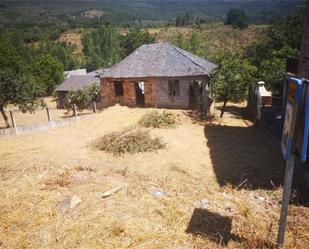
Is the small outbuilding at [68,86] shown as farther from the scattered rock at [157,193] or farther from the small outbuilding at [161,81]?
the scattered rock at [157,193]

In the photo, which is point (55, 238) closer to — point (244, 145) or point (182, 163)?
point (182, 163)

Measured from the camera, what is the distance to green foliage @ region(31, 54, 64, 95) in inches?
1553

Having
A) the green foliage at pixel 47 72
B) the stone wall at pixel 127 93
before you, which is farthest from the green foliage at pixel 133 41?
the stone wall at pixel 127 93

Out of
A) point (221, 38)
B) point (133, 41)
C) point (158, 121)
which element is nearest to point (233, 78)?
point (158, 121)

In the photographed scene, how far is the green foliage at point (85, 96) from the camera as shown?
2419 cm

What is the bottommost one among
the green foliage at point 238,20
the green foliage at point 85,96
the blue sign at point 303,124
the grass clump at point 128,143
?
the green foliage at point 85,96

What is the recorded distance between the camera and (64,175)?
7.43 metres

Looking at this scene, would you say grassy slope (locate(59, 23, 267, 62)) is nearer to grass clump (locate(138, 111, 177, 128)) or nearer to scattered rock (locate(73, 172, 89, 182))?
grass clump (locate(138, 111, 177, 128))

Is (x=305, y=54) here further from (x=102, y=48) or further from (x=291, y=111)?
(x=102, y=48)

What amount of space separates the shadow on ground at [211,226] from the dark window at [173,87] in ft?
46.8

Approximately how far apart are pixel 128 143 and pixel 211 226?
6353 mm

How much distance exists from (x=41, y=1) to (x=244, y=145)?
221152mm

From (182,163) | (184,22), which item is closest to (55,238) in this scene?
(182,163)

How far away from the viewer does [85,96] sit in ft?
79.3
